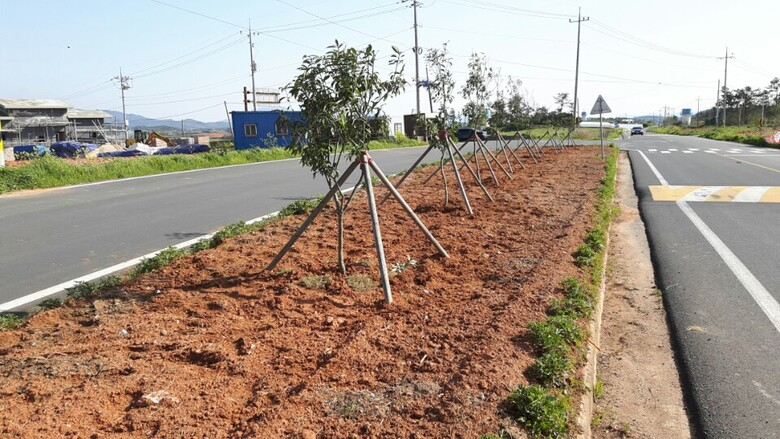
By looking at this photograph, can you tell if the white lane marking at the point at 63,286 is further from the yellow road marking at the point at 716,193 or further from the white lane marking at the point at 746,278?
the yellow road marking at the point at 716,193

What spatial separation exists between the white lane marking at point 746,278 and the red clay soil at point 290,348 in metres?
1.68

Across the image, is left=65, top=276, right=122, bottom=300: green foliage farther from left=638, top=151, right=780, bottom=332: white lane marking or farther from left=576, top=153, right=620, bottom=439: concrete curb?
left=638, top=151, right=780, bottom=332: white lane marking

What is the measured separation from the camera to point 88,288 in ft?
17.3

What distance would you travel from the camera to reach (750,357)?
13.7 ft

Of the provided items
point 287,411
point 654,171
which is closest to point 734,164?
point 654,171

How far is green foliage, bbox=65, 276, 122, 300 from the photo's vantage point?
5184 mm

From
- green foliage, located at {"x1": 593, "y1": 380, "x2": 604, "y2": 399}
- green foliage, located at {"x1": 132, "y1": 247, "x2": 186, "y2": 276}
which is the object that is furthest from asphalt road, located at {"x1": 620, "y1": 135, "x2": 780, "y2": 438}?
green foliage, located at {"x1": 132, "y1": 247, "x2": 186, "y2": 276}

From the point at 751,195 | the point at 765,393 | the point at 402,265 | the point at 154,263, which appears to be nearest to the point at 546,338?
the point at 765,393

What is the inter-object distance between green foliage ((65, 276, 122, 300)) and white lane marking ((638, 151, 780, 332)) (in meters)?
6.01

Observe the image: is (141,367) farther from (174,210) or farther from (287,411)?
(174,210)

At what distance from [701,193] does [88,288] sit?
1236cm

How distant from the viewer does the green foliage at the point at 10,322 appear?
14.6 feet

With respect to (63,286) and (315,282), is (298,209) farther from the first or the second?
(315,282)

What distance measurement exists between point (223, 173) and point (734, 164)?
17908 mm
